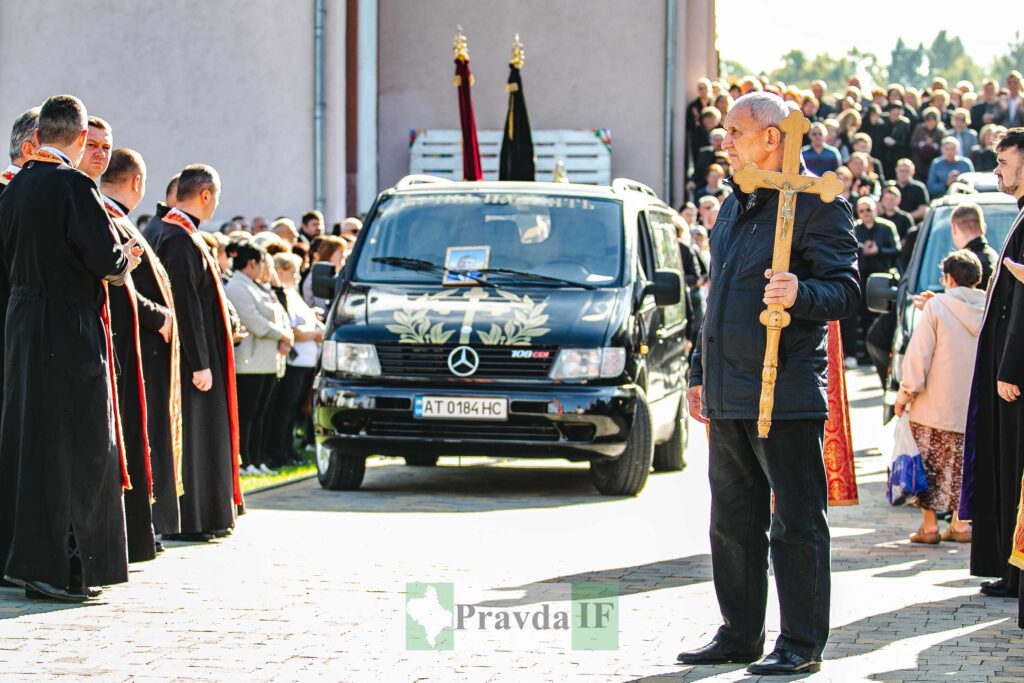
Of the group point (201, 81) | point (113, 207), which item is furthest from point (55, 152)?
point (201, 81)

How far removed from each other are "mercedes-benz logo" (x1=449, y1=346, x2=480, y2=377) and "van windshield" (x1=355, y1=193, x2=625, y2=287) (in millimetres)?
769

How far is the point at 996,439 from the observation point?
8.20 m

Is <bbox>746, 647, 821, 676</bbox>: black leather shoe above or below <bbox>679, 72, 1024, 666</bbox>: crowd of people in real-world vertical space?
below

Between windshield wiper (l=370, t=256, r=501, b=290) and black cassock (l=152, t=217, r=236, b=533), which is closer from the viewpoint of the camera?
black cassock (l=152, t=217, r=236, b=533)

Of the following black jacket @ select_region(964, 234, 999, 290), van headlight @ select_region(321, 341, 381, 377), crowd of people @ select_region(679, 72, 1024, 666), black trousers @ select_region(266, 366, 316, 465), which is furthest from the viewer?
black trousers @ select_region(266, 366, 316, 465)

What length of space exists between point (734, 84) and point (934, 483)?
1964cm

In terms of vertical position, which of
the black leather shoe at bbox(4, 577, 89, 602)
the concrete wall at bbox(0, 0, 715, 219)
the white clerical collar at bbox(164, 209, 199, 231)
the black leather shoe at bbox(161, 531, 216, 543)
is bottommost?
the black leather shoe at bbox(161, 531, 216, 543)

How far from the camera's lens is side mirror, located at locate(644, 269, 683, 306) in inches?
484

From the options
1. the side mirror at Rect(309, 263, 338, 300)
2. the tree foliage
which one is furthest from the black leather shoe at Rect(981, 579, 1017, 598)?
the tree foliage

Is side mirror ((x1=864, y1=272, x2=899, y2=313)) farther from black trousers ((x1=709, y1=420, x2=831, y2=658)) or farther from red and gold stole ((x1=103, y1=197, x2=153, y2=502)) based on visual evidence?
black trousers ((x1=709, y1=420, x2=831, y2=658))

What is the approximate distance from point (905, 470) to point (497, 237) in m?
3.53

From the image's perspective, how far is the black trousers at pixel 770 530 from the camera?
651cm

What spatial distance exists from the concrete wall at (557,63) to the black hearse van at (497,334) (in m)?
15.2

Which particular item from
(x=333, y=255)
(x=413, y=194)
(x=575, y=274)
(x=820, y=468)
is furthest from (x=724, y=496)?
(x=333, y=255)
